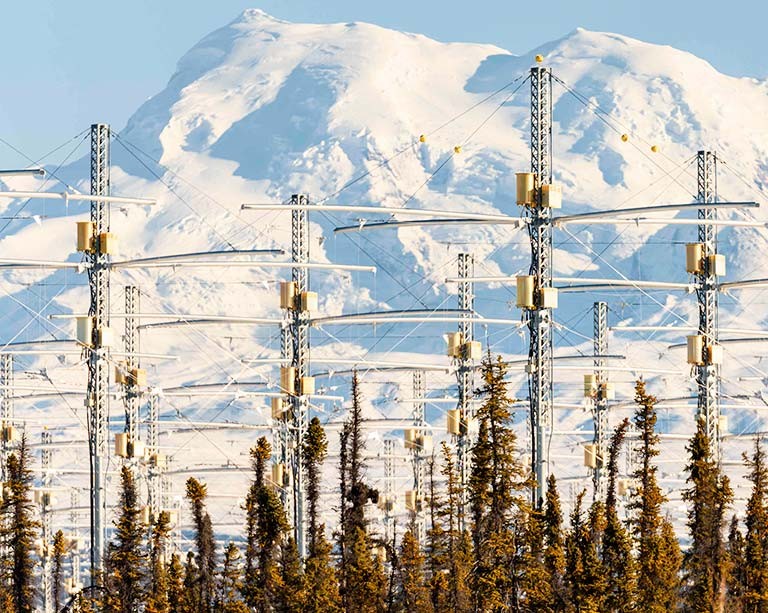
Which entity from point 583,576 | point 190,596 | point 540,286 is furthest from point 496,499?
point 190,596

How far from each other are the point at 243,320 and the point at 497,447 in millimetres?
29427

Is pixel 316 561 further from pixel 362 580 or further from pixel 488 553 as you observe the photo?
pixel 488 553

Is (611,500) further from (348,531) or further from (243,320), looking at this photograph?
(243,320)

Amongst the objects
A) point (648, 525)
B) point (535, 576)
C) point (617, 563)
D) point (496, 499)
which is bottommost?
point (535, 576)

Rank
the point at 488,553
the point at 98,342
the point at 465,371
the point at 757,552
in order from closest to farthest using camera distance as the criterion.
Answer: the point at 488,553 → the point at 98,342 → the point at 757,552 → the point at 465,371

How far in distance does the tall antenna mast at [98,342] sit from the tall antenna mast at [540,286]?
518 inches

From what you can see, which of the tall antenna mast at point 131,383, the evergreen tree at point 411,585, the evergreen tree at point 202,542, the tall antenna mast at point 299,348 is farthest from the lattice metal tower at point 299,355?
the tall antenna mast at point 131,383

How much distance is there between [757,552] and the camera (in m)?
79.1

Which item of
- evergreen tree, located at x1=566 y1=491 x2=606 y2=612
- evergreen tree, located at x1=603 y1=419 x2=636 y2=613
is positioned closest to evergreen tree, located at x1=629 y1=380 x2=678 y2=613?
evergreen tree, located at x1=603 y1=419 x2=636 y2=613

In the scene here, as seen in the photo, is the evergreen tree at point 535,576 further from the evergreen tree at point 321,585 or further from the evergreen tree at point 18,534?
the evergreen tree at point 18,534

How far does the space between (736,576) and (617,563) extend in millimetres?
13537

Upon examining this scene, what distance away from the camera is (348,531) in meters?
80.0

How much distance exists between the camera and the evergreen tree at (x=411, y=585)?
279 feet

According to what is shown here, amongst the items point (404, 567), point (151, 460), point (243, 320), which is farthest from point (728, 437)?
point (151, 460)
